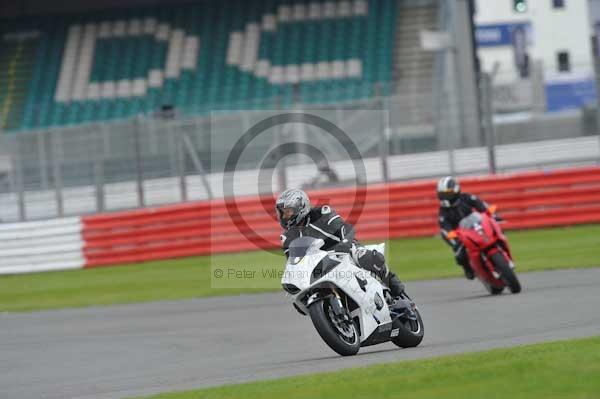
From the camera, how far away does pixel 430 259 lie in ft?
66.0

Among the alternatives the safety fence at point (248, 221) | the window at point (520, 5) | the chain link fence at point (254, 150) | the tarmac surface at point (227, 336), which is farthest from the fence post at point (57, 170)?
the window at point (520, 5)

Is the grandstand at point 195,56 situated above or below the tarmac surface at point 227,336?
above

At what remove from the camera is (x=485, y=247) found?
14828 millimetres

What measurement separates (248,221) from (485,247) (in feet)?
28.7

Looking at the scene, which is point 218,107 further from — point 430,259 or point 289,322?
point 289,322

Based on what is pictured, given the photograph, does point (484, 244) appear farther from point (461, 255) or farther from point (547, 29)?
point (547, 29)

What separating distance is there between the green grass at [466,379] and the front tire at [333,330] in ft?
3.20

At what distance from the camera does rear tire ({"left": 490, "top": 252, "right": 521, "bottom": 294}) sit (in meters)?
14.5

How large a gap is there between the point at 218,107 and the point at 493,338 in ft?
49.9

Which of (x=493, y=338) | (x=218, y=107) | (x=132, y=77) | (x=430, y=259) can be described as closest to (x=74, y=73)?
(x=132, y=77)

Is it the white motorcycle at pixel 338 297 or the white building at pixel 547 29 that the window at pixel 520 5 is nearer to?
the white motorcycle at pixel 338 297

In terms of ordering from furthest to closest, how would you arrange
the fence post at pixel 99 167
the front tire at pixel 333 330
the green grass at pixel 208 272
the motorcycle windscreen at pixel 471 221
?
the fence post at pixel 99 167 < the green grass at pixel 208 272 < the motorcycle windscreen at pixel 471 221 < the front tire at pixel 333 330

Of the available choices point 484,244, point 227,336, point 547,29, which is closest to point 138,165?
point 484,244

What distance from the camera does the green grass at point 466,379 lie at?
6953 mm
